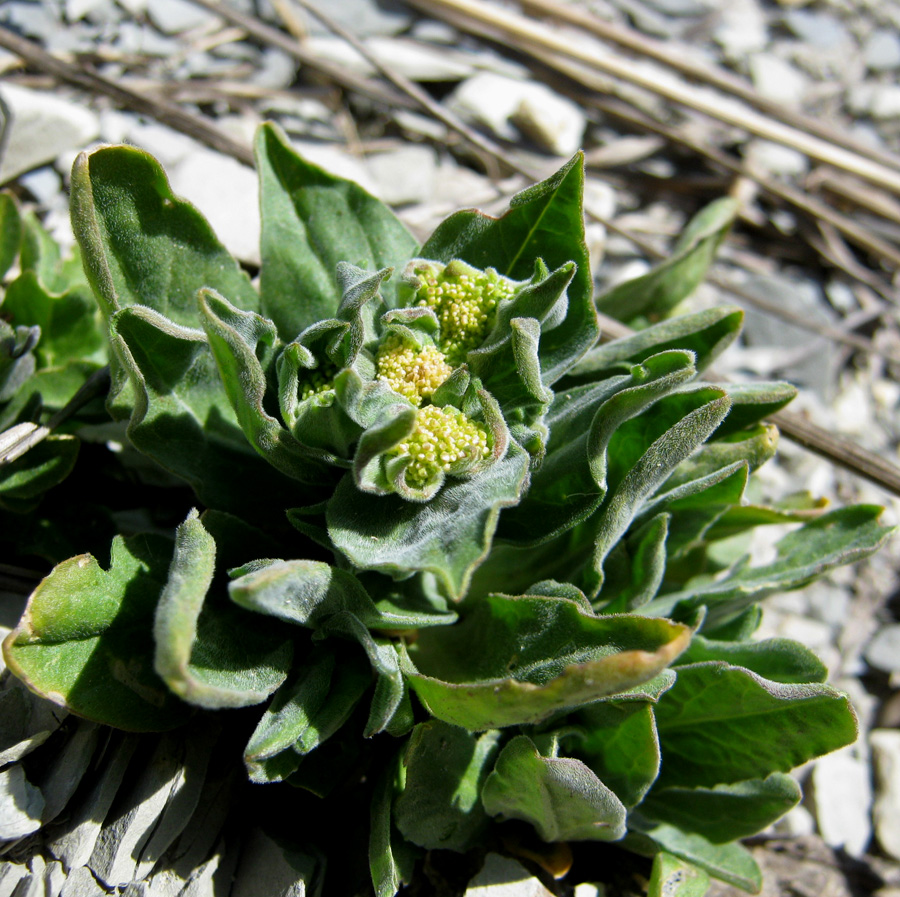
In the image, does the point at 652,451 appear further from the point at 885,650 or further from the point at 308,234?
the point at 885,650

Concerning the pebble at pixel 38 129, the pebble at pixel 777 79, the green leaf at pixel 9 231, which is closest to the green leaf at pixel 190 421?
the green leaf at pixel 9 231

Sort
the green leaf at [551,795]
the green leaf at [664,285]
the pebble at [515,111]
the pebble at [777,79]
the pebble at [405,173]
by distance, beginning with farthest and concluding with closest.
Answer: the pebble at [777,79]
the pebble at [515,111]
the pebble at [405,173]
the green leaf at [664,285]
the green leaf at [551,795]

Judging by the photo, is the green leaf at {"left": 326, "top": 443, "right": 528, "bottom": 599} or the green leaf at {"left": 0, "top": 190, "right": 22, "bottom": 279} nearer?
the green leaf at {"left": 326, "top": 443, "right": 528, "bottom": 599}

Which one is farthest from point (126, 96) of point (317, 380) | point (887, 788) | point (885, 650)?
point (887, 788)

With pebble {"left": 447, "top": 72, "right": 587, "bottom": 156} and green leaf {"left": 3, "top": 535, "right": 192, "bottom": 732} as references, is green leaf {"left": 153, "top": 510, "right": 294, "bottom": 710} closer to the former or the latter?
green leaf {"left": 3, "top": 535, "right": 192, "bottom": 732}

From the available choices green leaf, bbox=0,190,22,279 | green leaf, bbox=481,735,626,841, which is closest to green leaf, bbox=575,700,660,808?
green leaf, bbox=481,735,626,841

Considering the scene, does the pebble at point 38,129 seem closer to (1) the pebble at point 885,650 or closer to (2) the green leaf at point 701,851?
(2) the green leaf at point 701,851
